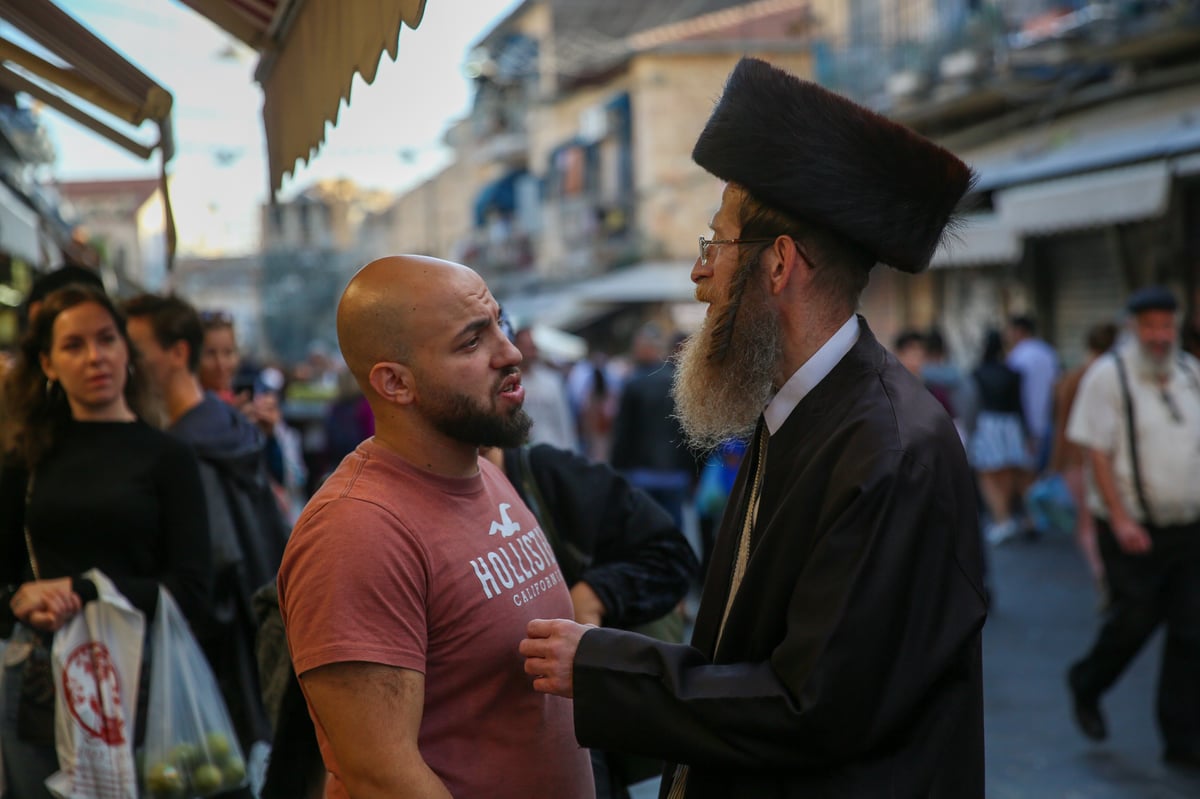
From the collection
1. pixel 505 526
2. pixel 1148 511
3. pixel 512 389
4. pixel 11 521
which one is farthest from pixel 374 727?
pixel 1148 511

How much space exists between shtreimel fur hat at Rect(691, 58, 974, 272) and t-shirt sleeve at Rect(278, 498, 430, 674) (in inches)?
34.2

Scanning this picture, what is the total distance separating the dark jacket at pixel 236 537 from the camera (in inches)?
176

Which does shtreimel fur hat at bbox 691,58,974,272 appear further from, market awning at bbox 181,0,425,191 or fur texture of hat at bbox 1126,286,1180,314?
fur texture of hat at bbox 1126,286,1180,314

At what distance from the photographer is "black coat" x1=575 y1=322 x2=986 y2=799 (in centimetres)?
216

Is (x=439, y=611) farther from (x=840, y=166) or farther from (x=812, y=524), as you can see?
(x=840, y=166)

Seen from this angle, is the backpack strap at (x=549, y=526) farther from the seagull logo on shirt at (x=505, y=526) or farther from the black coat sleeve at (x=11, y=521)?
the black coat sleeve at (x=11, y=521)

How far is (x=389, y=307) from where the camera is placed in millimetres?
2545

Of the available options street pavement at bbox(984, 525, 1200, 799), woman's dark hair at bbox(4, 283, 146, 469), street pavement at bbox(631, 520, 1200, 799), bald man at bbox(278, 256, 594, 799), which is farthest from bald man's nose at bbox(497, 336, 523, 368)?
street pavement at bbox(984, 525, 1200, 799)

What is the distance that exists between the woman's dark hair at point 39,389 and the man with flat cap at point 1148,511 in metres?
4.56

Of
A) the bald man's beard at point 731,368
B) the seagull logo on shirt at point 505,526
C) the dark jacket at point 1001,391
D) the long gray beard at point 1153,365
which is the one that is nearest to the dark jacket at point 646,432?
the long gray beard at point 1153,365

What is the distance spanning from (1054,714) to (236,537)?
4.45 meters

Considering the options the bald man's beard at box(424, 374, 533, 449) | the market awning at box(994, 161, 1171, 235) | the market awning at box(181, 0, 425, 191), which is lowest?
the bald man's beard at box(424, 374, 533, 449)

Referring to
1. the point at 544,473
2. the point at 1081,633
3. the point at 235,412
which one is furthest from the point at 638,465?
the point at 544,473

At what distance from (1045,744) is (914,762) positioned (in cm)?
480
